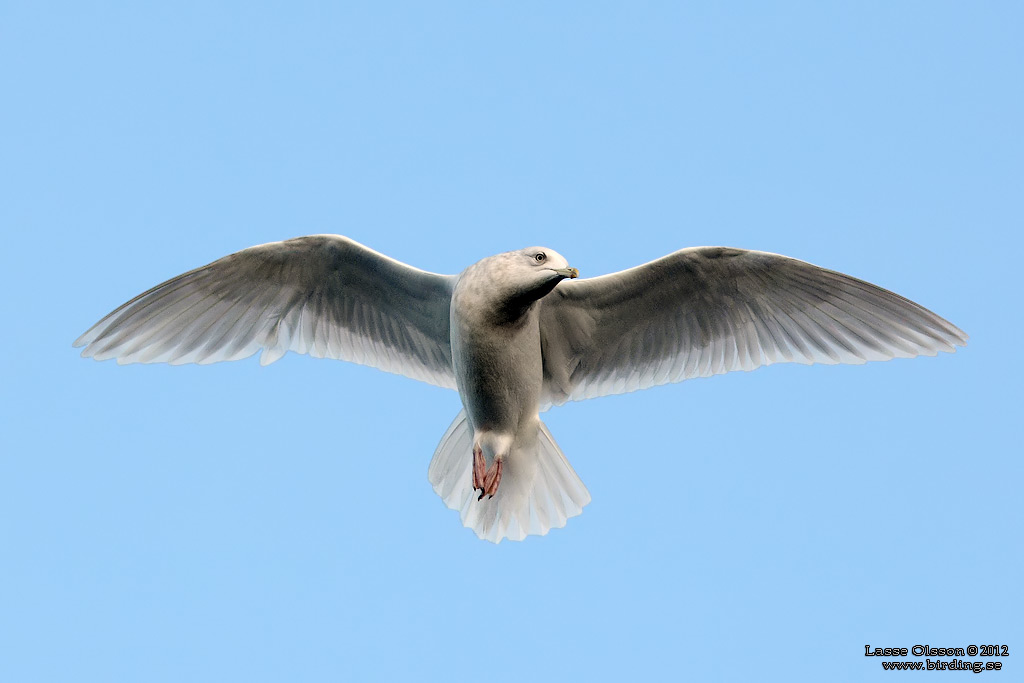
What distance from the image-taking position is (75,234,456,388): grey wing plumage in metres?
9.12

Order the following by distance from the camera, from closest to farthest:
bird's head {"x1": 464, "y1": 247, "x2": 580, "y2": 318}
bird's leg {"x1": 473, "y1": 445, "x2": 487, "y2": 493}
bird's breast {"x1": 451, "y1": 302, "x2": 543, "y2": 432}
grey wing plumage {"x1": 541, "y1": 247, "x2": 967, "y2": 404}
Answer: bird's head {"x1": 464, "y1": 247, "x2": 580, "y2": 318}
bird's breast {"x1": 451, "y1": 302, "x2": 543, "y2": 432}
bird's leg {"x1": 473, "y1": 445, "x2": 487, "y2": 493}
grey wing plumage {"x1": 541, "y1": 247, "x2": 967, "y2": 404}

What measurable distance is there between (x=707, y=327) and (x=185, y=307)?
418 cm

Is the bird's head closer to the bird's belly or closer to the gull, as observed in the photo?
the gull

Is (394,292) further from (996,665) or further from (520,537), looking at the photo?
(996,665)

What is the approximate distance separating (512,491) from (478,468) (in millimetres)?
754

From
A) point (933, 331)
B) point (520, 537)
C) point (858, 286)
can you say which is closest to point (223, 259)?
point (520, 537)

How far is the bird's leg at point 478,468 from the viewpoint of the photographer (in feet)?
28.0

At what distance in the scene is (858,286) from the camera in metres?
8.95

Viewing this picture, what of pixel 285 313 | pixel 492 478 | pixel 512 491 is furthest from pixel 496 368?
pixel 285 313

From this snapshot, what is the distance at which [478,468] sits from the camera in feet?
28.2

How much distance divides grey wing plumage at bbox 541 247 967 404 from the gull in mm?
11

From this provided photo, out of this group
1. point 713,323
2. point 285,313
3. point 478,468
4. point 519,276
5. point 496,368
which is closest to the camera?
point 519,276

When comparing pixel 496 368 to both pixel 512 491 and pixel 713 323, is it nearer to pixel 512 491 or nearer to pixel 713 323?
pixel 512 491

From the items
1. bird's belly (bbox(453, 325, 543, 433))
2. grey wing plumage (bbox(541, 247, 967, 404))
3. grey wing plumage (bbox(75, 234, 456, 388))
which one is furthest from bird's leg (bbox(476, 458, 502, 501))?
grey wing plumage (bbox(75, 234, 456, 388))
